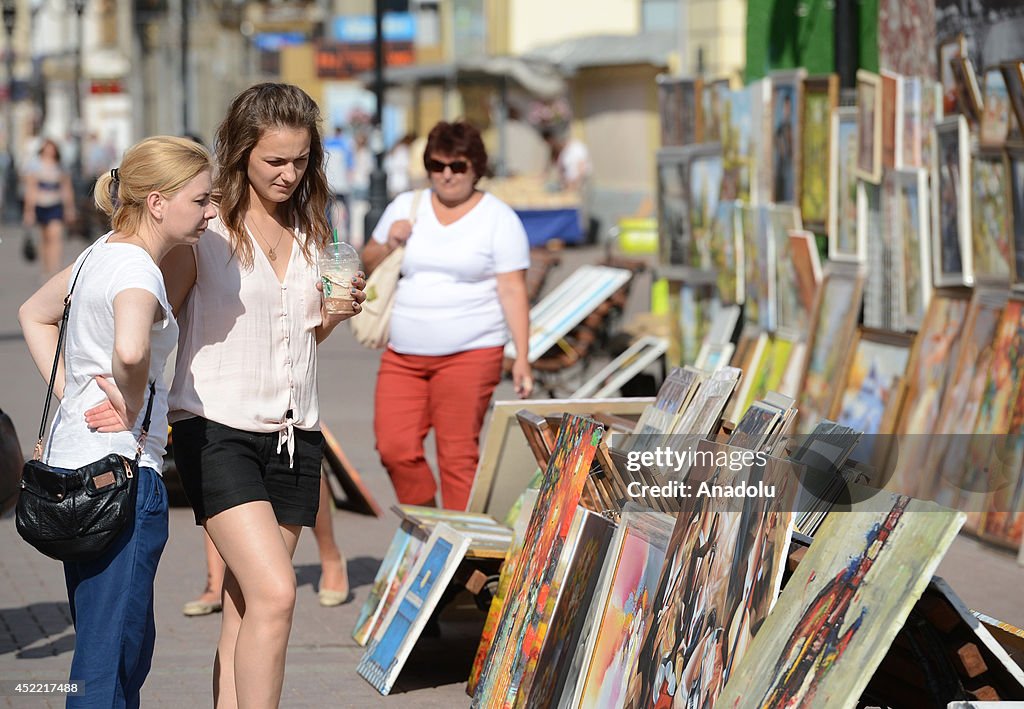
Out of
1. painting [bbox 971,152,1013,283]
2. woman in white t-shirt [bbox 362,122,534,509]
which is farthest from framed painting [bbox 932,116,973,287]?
woman in white t-shirt [bbox 362,122,534,509]

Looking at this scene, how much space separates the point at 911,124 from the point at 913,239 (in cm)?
59

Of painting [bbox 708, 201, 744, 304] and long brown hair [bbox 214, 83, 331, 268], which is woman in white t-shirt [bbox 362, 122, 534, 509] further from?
painting [bbox 708, 201, 744, 304]

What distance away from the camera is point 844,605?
337 centimetres

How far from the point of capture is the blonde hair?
380cm

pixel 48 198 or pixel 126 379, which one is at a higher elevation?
pixel 126 379

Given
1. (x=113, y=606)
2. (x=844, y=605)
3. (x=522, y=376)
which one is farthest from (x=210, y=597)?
(x=844, y=605)

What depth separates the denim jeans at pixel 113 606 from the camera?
375cm

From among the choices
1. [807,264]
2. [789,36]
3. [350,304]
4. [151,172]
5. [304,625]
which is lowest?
[304,625]

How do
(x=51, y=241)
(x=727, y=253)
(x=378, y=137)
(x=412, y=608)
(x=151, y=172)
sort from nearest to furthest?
1. (x=151, y=172)
2. (x=412, y=608)
3. (x=727, y=253)
4. (x=51, y=241)
5. (x=378, y=137)

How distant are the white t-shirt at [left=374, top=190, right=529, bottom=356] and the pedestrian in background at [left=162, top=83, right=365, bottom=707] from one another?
92.7 inches

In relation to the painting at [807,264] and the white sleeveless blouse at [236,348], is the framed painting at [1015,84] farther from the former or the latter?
the white sleeveless blouse at [236,348]

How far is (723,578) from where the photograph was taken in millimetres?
3719

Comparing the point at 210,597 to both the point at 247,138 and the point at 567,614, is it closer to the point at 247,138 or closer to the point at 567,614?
the point at 567,614

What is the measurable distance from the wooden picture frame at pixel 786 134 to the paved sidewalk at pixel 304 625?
2981 mm
